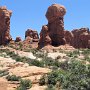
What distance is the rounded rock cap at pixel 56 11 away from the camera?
60.4 metres

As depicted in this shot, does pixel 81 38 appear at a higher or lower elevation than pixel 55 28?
lower

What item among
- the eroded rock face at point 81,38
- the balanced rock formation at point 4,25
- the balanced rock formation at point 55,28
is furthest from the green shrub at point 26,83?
the eroded rock face at point 81,38

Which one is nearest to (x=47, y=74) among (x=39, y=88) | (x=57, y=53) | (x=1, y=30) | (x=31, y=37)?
(x=39, y=88)

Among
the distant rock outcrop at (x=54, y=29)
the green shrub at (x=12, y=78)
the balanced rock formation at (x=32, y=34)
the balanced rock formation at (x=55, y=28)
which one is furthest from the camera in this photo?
the balanced rock formation at (x=32, y=34)

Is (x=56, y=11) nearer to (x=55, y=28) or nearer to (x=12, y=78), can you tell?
(x=55, y=28)

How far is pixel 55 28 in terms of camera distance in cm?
6091

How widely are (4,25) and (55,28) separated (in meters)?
10.9

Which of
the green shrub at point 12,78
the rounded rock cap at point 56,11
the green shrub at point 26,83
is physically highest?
the rounded rock cap at point 56,11

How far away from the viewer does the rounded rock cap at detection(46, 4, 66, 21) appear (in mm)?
60434

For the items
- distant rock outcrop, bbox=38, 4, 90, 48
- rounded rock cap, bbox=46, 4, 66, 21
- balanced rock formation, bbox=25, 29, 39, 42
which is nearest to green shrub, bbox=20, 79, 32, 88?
distant rock outcrop, bbox=38, 4, 90, 48

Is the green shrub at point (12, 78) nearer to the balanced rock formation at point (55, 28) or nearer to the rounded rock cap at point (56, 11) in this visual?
the balanced rock formation at point (55, 28)

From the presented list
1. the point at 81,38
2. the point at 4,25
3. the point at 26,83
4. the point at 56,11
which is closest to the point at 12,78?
the point at 26,83

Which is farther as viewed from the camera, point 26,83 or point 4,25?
point 4,25

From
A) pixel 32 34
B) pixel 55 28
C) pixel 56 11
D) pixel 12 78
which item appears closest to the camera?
pixel 12 78
